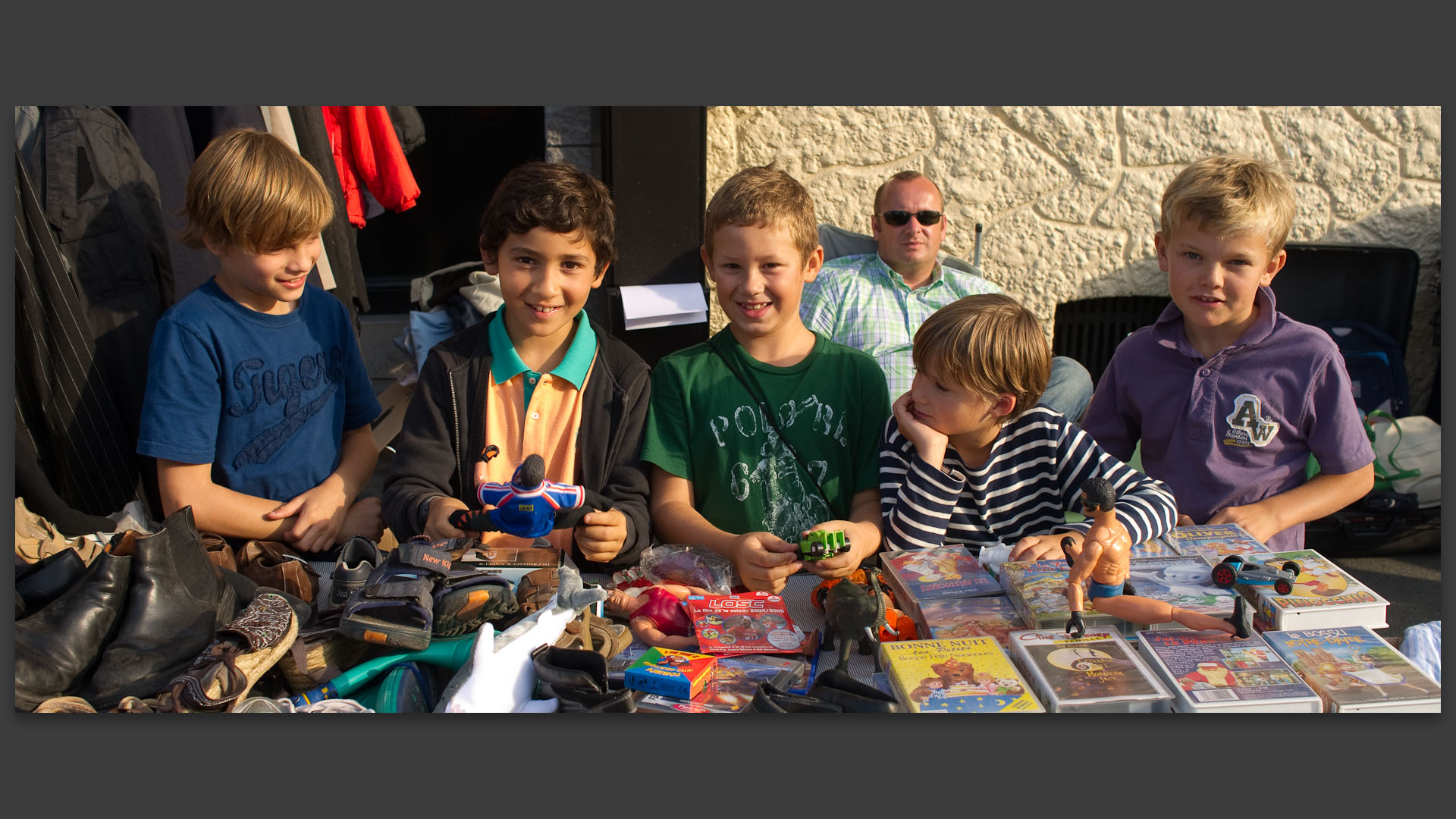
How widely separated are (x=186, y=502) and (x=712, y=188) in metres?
2.78

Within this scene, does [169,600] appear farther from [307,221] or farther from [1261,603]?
[1261,603]

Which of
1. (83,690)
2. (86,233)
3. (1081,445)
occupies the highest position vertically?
(86,233)

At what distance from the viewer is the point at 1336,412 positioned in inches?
87.0

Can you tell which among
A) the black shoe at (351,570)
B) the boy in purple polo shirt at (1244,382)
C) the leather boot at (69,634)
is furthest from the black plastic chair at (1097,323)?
the leather boot at (69,634)

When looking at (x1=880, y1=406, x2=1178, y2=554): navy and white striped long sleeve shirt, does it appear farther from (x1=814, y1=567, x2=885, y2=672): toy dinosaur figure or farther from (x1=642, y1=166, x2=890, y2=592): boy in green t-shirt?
(x1=814, y1=567, x2=885, y2=672): toy dinosaur figure

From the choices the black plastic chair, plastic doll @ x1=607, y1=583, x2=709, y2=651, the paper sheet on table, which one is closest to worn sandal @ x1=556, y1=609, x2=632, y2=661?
plastic doll @ x1=607, y1=583, x2=709, y2=651

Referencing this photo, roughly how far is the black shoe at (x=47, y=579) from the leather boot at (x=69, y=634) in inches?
2.0

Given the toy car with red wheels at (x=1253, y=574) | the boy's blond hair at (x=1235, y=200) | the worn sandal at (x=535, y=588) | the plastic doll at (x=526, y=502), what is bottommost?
the worn sandal at (x=535, y=588)

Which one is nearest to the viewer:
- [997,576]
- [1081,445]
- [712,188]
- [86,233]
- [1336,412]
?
[997,576]

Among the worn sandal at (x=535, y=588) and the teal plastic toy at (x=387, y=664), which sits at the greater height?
the worn sandal at (x=535, y=588)

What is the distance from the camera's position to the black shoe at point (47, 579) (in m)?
1.62

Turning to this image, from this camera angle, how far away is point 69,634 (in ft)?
5.01

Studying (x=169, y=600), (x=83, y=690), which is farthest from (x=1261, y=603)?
(x=83, y=690)

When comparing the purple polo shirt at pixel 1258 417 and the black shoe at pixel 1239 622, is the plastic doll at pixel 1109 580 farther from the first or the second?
the purple polo shirt at pixel 1258 417
